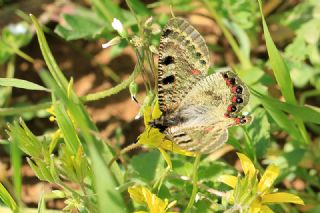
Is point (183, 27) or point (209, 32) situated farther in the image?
point (209, 32)

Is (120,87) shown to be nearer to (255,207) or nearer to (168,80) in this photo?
(168,80)

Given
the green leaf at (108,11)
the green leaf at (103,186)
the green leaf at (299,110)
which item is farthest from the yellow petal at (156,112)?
the green leaf at (108,11)

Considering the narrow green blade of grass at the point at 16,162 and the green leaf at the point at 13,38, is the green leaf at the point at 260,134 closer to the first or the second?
the narrow green blade of grass at the point at 16,162

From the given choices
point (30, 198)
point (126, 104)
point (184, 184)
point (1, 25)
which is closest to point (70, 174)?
point (184, 184)

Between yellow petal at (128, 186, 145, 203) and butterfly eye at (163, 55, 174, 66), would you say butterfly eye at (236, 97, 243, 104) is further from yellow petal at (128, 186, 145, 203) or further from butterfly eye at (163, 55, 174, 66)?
yellow petal at (128, 186, 145, 203)

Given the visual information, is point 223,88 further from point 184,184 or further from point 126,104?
point 126,104

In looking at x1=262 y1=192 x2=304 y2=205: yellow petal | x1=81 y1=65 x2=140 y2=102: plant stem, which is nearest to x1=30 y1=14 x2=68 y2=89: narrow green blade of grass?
x1=81 y1=65 x2=140 y2=102: plant stem
